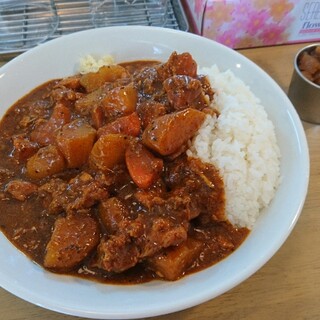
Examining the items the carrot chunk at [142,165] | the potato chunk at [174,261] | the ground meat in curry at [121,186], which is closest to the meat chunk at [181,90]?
the ground meat in curry at [121,186]

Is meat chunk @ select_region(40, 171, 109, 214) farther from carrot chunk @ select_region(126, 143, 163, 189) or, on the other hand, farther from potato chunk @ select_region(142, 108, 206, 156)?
potato chunk @ select_region(142, 108, 206, 156)

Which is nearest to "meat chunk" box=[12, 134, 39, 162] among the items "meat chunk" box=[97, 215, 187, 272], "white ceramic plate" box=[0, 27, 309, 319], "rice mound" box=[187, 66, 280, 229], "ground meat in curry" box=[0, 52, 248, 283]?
"ground meat in curry" box=[0, 52, 248, 283]

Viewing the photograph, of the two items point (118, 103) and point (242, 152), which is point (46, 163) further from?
point (242, 152)

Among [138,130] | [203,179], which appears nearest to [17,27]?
[138,130]

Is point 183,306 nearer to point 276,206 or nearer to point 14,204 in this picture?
point 276,206

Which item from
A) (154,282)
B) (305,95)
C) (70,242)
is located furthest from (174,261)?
(305,95)

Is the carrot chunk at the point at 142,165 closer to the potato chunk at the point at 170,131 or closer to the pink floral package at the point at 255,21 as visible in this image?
the potato chunk at the point at 170,131

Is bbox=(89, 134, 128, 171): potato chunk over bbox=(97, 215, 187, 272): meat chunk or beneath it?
over

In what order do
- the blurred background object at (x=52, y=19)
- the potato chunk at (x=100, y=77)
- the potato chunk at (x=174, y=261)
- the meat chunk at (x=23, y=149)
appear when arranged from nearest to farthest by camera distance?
the potato chunk at (x=174, y=261)
the meat chunk at (x=23, y=149)
the potato chunk at (x=100, y=77)
the blurred background object at (x=52, y=19)
